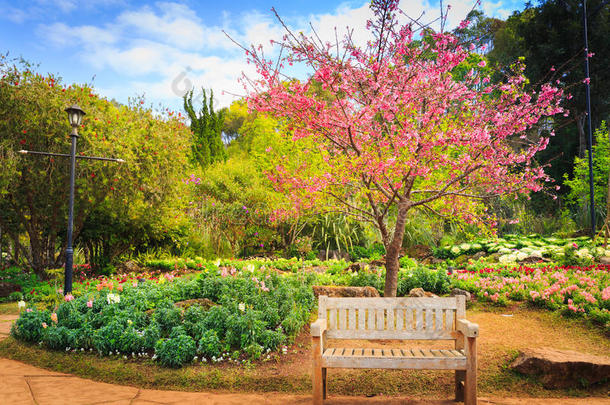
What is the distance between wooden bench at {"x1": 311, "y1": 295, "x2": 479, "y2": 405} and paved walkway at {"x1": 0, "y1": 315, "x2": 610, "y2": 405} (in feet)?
1.05

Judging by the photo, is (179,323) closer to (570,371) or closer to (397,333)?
(397,333)

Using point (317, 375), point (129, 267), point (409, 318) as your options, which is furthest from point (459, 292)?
point (129, 267)

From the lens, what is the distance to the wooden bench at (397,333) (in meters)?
3.38

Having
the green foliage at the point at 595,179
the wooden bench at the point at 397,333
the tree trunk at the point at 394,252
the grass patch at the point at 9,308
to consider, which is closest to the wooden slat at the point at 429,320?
the wooden bench at the point at 397,333

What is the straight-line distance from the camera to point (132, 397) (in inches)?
144

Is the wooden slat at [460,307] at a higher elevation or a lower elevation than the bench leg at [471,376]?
higher

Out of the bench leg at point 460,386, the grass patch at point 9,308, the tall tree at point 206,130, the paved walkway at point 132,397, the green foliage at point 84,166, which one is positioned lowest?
the grass patch at point 9,308

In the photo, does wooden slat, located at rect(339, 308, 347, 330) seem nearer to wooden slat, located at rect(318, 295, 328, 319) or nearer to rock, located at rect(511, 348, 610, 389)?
wooden slat, located at rect(318, 295, 328, 319)

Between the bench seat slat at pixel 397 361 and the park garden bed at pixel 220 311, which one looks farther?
the park garden bed at pixel 220 311

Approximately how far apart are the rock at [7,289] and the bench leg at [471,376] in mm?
9131

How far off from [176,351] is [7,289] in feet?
22.2

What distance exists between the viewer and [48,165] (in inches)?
370

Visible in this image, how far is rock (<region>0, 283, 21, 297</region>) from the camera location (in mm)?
8797

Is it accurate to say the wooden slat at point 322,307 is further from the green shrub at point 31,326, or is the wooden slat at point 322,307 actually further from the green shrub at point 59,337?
the green shrub at point 31,326
